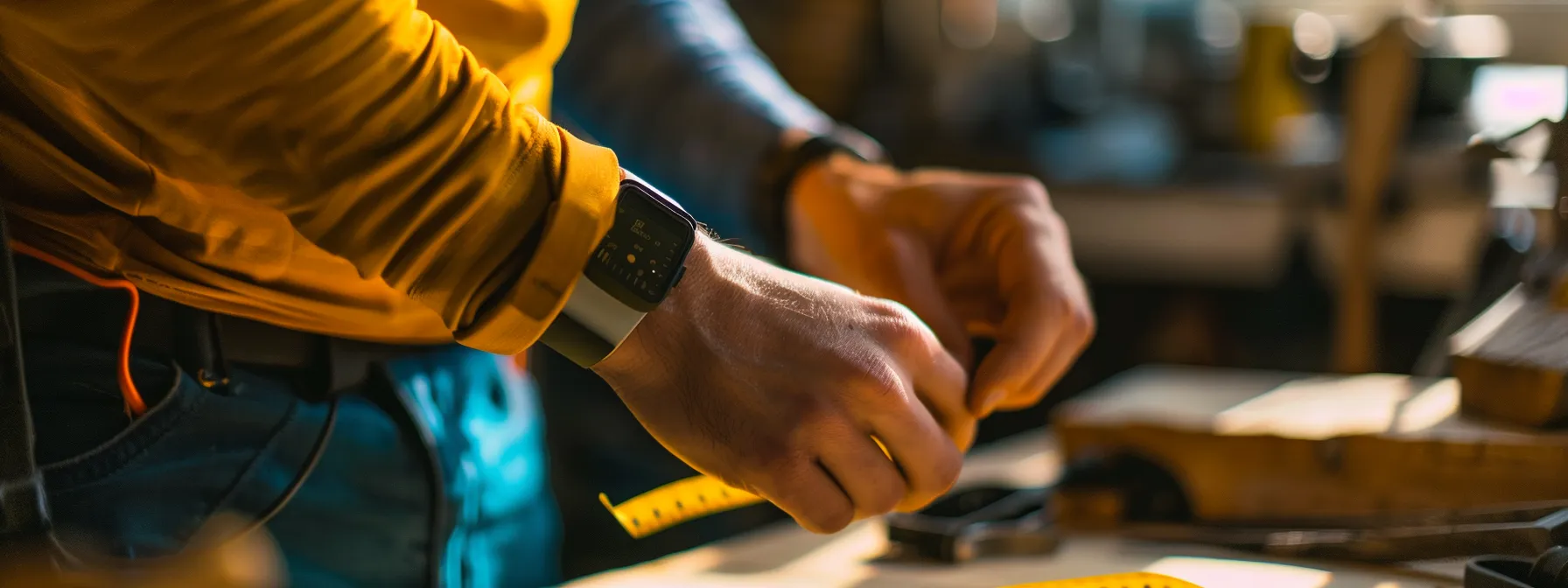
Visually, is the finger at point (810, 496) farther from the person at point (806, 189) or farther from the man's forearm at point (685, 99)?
the man's forearm at point (685, 99)

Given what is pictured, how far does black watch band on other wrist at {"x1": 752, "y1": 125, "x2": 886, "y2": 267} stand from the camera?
33.8 inches

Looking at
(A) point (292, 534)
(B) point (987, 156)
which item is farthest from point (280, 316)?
(B) point (987, 156)

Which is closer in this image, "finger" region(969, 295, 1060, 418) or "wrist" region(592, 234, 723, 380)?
"wrist" region(592, 234, 723, 380)

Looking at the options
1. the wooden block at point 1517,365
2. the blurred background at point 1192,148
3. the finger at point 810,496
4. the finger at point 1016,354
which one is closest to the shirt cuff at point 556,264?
the finger at point 810,496

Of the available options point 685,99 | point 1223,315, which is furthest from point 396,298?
point 1223,315

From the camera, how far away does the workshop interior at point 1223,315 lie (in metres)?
0.70

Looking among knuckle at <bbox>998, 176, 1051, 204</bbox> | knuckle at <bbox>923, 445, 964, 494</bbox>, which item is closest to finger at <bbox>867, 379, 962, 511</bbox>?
knuckle at <bbox>923, 445, 964, 494</bbox>

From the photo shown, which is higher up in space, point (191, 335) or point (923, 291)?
point (923, 291)

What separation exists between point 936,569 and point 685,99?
39 cm

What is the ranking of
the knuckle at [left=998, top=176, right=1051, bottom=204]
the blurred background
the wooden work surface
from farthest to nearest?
the blurred background < the knuckle at [left=998, top=176, right=1051, bottom=204] < the wooden work surface

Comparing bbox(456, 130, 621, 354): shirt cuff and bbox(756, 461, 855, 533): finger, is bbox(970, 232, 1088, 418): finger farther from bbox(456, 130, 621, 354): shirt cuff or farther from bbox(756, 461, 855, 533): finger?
bbox(456, 130, 621, 354): shirt cuff

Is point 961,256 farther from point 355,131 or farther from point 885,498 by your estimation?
point 355,131

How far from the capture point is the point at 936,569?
72 centimetres

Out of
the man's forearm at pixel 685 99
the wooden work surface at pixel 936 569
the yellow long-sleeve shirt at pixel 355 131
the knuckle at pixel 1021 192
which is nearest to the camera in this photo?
the yellow long-sleeve shirt at pixel 355 131
